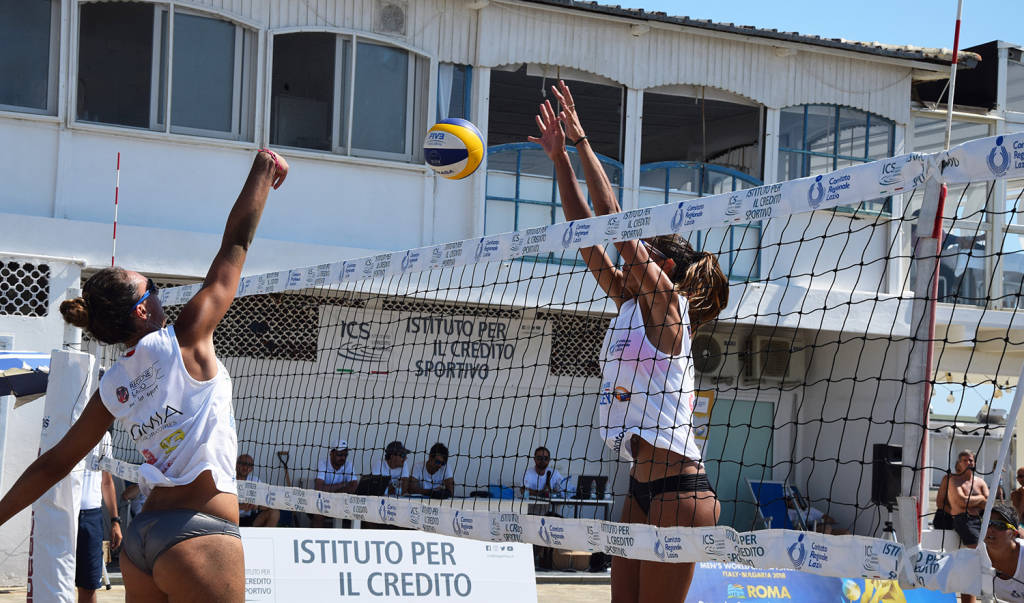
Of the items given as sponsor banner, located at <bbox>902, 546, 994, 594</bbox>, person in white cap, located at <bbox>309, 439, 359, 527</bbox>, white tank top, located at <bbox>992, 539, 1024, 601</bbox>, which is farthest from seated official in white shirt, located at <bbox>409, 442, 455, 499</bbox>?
sponsor banner, located at <bbox>902, 546, 994, 594</bbox>

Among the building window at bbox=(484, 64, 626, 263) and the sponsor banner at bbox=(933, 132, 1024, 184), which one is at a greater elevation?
the building window at bbox=(484, 64, 626, 263)

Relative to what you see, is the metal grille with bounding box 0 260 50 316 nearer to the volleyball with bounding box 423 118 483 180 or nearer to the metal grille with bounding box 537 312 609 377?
the volleyball with bounding box 423 118 483 180

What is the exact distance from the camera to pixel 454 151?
8.62 metres

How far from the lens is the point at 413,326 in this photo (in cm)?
1412

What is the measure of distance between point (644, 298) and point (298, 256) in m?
9.12

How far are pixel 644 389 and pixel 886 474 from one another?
2200 millimetres

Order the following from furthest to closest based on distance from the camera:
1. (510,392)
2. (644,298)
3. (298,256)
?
(510,392)
(298,256)
(644,298)

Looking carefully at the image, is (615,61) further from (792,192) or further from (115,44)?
(792,192)

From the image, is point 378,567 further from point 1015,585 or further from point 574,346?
point 574,346

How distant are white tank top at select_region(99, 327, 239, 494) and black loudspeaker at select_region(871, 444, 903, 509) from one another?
2.65 meters

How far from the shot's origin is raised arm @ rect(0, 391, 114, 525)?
3365mm

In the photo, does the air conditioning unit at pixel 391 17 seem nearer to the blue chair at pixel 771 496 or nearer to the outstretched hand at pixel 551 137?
the blue chair at pixel 771 496

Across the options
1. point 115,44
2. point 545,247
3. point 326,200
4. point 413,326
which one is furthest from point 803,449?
point 545,247

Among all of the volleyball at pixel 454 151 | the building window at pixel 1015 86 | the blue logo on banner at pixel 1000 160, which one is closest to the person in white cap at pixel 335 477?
the volleyball at pixel 454 151
